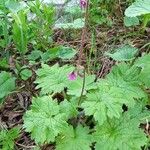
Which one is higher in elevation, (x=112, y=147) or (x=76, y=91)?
(x=76, y=91)

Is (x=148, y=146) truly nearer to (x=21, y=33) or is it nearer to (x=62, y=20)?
(x=21, y=33)

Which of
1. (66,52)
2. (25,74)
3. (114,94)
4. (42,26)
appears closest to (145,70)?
(114,94)

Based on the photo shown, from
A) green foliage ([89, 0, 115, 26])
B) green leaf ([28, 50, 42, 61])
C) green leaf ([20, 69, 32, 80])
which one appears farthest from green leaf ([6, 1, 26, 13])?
green foliage ([89, 0, 115, 26])

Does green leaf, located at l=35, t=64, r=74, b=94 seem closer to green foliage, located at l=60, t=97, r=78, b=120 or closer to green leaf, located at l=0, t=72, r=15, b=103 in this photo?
green foliage, located at l=60, t=97, r=78, b=120

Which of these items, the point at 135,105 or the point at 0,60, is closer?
the point at 135,105

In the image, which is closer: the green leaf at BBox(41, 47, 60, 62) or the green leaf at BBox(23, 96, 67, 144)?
the green leaf at BBox(23, 96, 67, 144)

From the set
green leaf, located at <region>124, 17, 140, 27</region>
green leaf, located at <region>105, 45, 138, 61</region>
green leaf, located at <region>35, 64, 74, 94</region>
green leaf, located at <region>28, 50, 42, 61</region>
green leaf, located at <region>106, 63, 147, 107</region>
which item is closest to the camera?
green leaf, located at <region>106, 63, 147, 107</region>

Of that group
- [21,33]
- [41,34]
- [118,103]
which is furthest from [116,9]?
[118,103]
